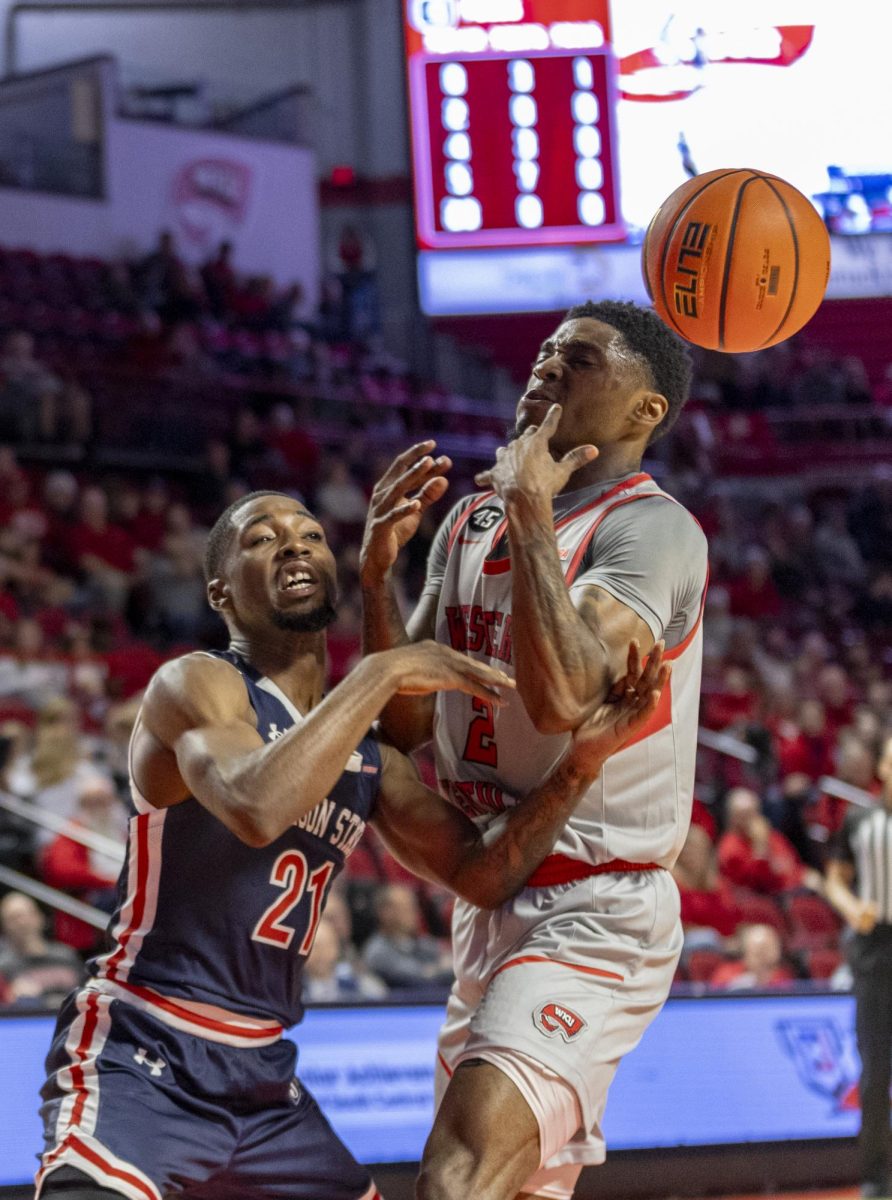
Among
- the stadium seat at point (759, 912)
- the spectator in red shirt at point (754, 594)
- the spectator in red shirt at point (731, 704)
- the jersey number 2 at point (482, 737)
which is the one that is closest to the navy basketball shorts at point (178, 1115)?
the jersey number 2 at point (482, 737)

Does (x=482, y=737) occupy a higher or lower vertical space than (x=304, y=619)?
lower

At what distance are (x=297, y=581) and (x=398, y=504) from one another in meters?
0.27

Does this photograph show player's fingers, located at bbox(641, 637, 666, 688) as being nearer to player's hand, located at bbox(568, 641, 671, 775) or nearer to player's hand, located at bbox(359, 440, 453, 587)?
player's hand, located at bbox(568, 641, 671, 775)

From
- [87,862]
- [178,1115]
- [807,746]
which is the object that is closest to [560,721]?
[178,1115]

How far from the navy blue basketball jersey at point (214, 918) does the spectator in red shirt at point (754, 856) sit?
607cm

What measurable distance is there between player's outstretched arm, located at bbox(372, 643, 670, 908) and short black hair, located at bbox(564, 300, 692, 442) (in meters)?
0.63

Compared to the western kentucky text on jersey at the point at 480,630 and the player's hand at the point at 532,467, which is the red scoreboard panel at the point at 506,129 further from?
the player's hand at the point at 532,467

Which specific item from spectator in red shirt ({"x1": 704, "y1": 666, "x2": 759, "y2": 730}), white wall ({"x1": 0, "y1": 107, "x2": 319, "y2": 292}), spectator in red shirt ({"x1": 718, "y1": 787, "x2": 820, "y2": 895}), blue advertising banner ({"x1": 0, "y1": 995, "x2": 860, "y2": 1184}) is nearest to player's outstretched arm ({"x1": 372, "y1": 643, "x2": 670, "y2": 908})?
blue advertising banner ({"x1": 0, "y1": 995, "x2": 860, "y2": 1184})

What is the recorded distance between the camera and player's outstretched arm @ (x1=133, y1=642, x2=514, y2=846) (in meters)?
2.82

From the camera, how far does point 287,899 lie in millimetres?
3178

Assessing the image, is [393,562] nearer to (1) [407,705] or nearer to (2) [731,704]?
(1) [407,705]

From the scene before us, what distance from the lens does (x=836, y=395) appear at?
646 inches

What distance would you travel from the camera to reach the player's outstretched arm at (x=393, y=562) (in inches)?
133

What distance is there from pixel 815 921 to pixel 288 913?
613 cm
